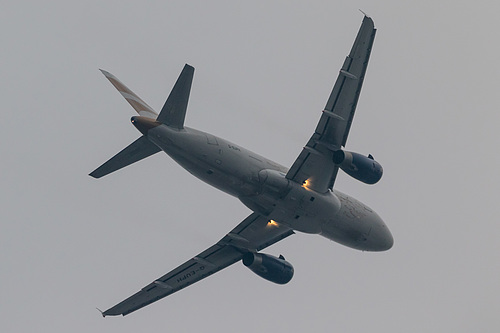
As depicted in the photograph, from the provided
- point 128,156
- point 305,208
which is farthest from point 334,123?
point 128,156

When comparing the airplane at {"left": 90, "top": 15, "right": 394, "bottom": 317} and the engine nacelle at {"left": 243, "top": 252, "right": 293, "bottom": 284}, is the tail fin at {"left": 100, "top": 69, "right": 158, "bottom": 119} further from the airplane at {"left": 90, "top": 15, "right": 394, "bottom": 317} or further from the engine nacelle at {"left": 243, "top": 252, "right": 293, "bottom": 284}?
the engine nacelle at {"left": 243, "top": 252, "right": 293, "bottom": 284}

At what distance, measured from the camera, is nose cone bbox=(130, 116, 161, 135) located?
1871 inches

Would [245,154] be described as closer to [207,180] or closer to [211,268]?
[207,180]

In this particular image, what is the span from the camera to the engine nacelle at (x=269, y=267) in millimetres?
55781

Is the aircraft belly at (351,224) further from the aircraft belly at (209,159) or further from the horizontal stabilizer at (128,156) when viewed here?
the horizontal stabilizer at (128,156)

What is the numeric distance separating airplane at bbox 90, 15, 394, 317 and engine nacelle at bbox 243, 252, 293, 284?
6 centimetres

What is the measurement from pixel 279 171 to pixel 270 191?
1.70 m

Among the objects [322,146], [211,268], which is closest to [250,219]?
[211,268]

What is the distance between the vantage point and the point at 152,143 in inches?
1950

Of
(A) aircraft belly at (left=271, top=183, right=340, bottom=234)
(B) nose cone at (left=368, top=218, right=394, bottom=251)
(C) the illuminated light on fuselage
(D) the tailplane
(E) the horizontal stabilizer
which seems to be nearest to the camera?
(D) the tailplane

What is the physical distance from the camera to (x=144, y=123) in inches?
1876

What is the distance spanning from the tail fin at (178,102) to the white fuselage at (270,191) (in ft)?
1.42

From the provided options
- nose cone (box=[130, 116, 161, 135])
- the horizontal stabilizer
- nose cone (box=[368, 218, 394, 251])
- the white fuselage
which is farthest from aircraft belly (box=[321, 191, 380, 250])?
nose cone (box=[130, 116, 161, 135])

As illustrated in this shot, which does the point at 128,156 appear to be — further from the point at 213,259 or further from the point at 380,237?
the point at 380,237
